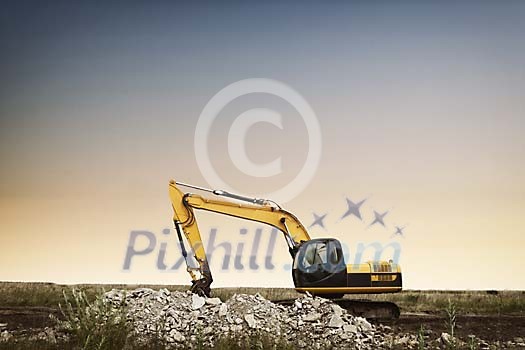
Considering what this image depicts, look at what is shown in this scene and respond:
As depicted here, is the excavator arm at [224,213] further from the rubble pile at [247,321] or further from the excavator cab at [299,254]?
the rubble pile at [247,321]

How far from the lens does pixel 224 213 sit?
14.0m

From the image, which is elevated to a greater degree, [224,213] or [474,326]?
[224,213]

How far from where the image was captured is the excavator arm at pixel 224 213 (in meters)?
13.5

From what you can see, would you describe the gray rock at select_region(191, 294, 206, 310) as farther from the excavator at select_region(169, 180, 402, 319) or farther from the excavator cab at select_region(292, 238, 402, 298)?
the excavator cab at select_region(292, 238, 402, 298)

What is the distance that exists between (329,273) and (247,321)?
301cm

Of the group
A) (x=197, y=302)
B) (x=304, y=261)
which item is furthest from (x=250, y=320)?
(x=304, y=261)

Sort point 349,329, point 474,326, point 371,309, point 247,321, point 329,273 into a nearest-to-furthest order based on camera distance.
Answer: point 349,329 → point 247,321 → point 474,326 → point 329,273 → point 371,309

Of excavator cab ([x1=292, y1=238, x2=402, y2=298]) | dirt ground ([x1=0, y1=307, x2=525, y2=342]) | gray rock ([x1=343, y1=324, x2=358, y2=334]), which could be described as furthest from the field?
gray rock ([x1=343, y1=324, x2=358, y2=334])

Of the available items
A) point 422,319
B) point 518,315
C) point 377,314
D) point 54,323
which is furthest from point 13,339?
point 518,315

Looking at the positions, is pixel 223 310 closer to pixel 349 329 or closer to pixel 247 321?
pixel 247 321

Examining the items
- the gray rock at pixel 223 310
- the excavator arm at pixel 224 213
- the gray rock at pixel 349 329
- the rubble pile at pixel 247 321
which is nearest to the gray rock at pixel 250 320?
the rubble pile at pixel 247 321

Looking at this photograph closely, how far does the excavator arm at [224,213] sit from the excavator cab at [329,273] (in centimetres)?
49

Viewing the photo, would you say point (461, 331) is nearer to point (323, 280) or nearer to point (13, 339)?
point (323, 280)

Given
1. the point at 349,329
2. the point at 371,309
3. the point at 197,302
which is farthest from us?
the point at 371,309
